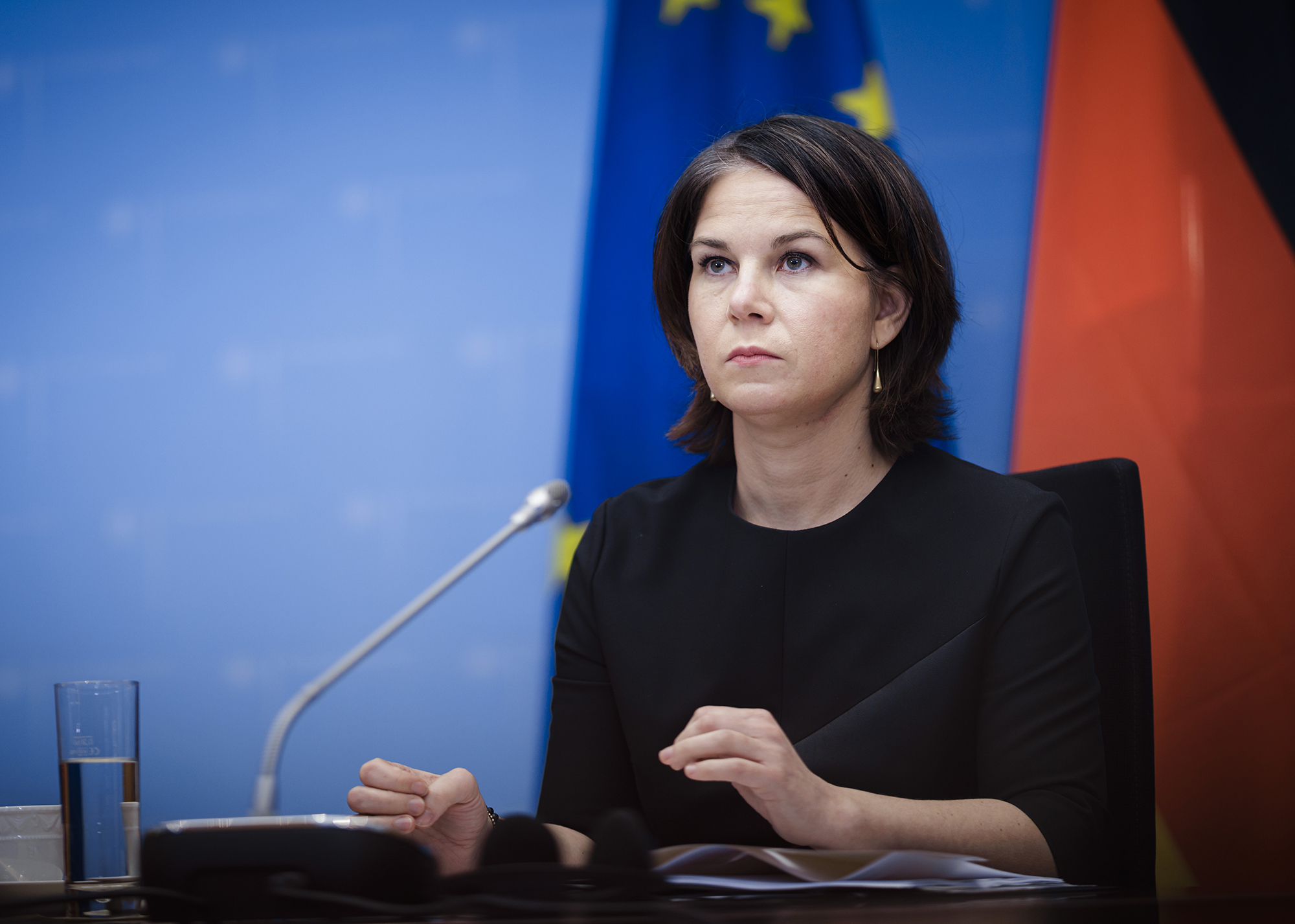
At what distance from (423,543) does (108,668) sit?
64 cm

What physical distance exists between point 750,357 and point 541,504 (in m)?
0.33

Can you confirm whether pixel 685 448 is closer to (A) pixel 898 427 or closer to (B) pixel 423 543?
(A) pixel 898 427

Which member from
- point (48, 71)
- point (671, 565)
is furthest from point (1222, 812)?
point (48, 71)

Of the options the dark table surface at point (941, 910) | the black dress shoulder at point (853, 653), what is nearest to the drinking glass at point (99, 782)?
the dark table surface at point (941, 910)

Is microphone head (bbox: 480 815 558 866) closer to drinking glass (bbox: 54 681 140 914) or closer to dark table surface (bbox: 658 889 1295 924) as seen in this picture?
dark table surface (bbox: 658 889 1295 924)

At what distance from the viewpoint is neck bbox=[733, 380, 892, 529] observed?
132 cm

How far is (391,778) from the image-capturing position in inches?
35.0

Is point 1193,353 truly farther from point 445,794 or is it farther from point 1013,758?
point 445,794

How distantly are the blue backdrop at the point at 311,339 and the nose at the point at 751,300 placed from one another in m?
Result: 0.70

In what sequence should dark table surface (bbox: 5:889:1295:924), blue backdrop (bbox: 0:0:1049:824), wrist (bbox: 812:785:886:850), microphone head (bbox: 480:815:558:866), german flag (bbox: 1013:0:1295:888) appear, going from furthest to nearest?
1. blue backdrop (bbox: 0:0:1049:824)
2. german flag (bbox: 1013:0:1295:888)
3. wrist (bbox: 812:785:886:850)
4. microphone head (bbox: 480:815:558:866)
5. dark table surface (bbox: 5:889:1295:924)

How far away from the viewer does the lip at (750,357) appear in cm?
124

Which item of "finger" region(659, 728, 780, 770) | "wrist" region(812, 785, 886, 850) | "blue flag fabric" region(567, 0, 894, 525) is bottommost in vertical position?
"wrist" region(812, 785, 886, 850)

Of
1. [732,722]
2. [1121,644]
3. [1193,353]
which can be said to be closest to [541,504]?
[732,722]

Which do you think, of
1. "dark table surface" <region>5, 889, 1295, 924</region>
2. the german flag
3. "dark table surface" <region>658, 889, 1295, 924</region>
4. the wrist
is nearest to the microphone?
"dark table surface" <region>5, 889, 1295, 924</region>
